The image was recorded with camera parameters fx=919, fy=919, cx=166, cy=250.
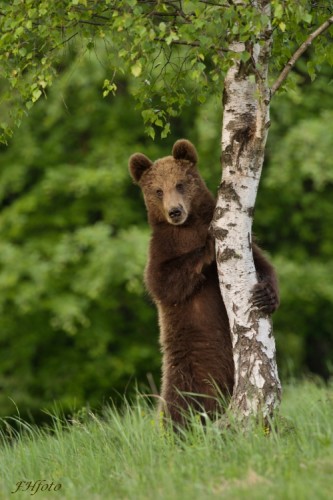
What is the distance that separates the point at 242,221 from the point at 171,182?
153 cm

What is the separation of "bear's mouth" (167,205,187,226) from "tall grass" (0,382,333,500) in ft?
5.47

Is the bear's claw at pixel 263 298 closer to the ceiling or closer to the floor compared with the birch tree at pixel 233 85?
closer to the floor

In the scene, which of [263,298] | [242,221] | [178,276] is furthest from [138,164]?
[263,298]

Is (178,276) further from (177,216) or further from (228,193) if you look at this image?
(228,193)

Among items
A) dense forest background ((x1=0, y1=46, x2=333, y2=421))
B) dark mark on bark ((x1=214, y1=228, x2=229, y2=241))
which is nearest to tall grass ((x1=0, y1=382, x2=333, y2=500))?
dark mark on bark ((x1=214, y1=228, x2=229, y2=241))

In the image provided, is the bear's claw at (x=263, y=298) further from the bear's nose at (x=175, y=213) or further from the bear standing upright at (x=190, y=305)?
the bear's nose at (x=175, y=213)

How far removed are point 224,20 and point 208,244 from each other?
1.85 m

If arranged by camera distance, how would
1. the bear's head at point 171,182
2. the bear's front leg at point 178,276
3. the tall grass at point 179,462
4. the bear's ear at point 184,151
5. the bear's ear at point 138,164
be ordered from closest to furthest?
the tall grass at point 179,462 < the bear's front leg at point 178,276 < the bear's head at point 171,182 < the bear's ear at point 184,151 < the bear's ear at point 138,164

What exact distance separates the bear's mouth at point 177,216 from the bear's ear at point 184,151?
2.38 feet

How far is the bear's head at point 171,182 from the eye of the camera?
7.45 metres

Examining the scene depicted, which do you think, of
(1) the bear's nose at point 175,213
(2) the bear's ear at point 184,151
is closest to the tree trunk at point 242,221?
(1) the bear's nose at point 175,213

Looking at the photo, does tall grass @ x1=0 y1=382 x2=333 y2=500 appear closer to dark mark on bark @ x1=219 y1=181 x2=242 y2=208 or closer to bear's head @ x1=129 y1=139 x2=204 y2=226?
dark mark on bark @ x1=219 y1=181 x2=242 y2=208

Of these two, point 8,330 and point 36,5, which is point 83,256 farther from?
point 36,5

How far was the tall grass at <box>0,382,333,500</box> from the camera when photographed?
4.65m
